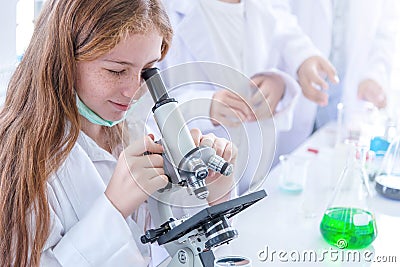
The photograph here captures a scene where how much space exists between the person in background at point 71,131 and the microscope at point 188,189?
0.07 metres

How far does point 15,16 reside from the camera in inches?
41.3

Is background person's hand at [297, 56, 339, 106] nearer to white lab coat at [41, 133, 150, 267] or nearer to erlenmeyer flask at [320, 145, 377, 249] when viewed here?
erlenmeyer flask at [320, 145, 377, 249]

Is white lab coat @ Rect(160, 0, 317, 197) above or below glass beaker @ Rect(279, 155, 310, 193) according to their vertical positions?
above

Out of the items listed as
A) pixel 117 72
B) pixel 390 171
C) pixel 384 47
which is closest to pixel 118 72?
pixel 117 72

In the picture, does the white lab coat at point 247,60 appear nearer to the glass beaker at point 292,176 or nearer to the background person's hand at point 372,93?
the glass beaker at point 292,176

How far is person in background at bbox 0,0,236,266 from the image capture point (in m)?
0.81

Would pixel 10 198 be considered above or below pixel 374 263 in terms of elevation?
above

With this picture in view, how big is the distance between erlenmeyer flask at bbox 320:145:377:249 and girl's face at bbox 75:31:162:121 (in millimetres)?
424

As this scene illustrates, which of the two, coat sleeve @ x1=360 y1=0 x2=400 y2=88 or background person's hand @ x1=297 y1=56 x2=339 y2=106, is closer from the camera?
background person's hand @ x1=297 y1=56 x2=339 y2=106

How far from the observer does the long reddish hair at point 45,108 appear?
0.81 metres

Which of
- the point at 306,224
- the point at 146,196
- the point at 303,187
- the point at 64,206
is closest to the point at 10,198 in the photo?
the point at 64,206

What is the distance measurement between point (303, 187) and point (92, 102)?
62 cm

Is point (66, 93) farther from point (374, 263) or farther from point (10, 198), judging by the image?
point (374, 263)

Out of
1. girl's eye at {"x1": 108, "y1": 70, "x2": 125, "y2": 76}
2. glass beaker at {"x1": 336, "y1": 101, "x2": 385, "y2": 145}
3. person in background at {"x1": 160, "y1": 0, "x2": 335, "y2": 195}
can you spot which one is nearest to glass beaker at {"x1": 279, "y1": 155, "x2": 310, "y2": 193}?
person in background at {"x1": 160, "y1": 0, "x2": 335, "y2": 195}
